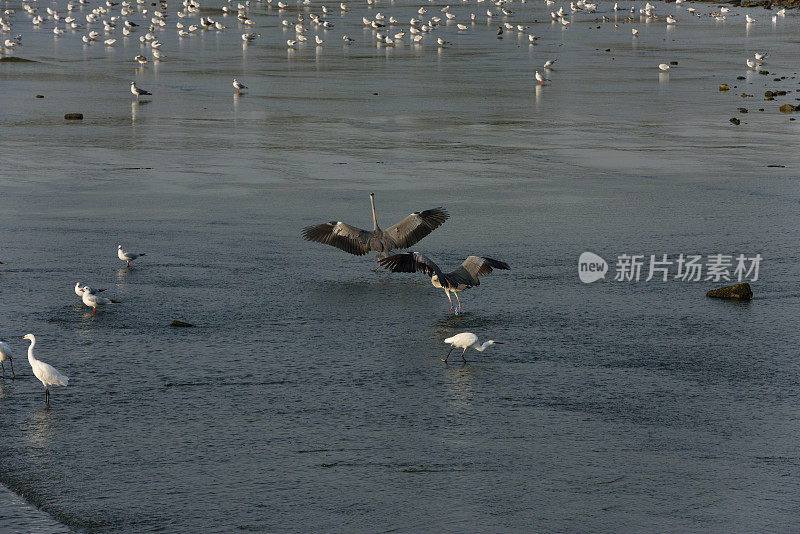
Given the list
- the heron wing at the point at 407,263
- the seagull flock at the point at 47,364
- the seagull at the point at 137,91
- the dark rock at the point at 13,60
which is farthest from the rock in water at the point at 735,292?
the dark rock at the point at 13,60

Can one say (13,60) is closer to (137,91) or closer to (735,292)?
(137,91)

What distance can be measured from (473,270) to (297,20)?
63016 mm

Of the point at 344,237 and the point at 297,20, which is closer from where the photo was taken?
the point at 344,237

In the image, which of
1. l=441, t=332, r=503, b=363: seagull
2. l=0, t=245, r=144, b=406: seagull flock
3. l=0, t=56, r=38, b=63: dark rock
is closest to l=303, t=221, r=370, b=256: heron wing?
l=0, t=245, r=144, b=406: seagull flock

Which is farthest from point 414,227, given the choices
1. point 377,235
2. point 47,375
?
point 47,375

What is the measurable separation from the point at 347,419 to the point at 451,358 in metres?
2.07

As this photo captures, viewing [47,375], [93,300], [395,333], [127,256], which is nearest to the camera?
[47,375]

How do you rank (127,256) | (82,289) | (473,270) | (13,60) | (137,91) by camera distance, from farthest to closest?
(13,60) → (137,91) → (127,256) → (473,270) → (82,289)

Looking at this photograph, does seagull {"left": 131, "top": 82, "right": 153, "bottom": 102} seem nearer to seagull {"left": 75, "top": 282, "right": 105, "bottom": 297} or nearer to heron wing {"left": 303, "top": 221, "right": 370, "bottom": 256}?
heron wing {"left": 303, "top": 221, "right": 370, "bottom": 256}

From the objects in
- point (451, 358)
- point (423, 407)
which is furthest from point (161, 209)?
point (423, 407)

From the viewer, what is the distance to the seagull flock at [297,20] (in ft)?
187

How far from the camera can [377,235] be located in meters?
14.6

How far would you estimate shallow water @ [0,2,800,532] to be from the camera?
314 inches

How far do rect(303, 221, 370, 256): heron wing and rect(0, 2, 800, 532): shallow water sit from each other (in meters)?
0.35
